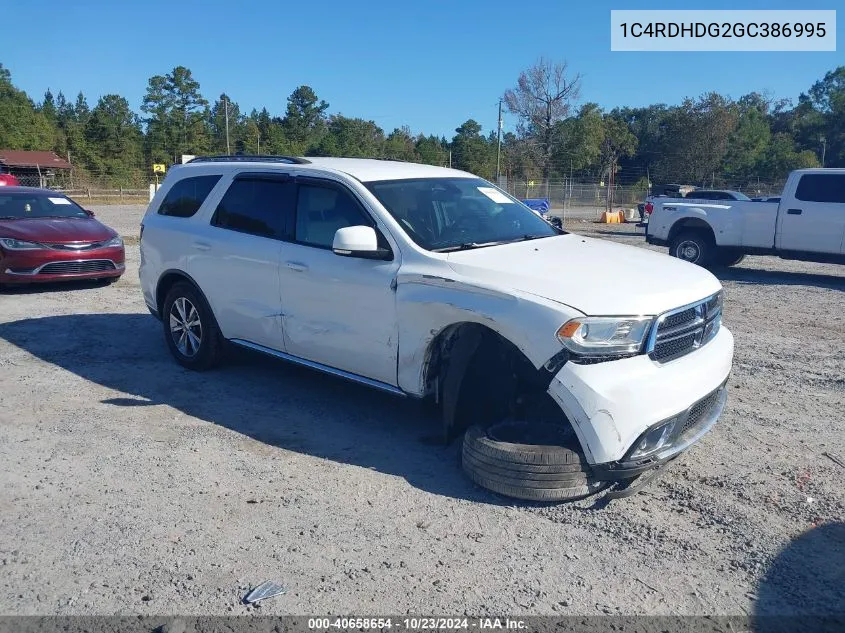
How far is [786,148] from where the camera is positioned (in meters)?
58.7

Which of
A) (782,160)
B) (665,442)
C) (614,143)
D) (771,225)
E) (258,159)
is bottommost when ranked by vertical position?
(665,442)

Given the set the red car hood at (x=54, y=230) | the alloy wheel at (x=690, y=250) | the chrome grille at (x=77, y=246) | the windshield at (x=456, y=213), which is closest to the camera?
the windshield at (x=456, y=213)

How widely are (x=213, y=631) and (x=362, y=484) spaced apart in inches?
57.3

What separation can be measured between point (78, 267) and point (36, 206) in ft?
5.54

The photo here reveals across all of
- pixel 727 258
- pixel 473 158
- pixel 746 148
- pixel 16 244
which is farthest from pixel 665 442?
pixel 746 148

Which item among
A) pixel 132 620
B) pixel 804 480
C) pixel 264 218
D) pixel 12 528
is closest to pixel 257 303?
pixel 264 218

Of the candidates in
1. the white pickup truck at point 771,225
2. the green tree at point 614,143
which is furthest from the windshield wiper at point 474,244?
the green tree at point 614,143

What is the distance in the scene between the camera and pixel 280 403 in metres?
5.61

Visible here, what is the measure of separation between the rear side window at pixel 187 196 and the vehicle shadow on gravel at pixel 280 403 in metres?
1.41

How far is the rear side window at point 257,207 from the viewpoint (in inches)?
217

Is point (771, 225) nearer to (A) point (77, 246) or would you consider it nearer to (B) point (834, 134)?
(A) point (77, 246)

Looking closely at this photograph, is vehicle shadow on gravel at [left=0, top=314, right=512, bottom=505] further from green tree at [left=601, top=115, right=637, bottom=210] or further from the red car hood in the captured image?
green tree at [left=601, top=115, right=637, bottom=210]

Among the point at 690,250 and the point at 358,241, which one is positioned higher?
the point at 358,241

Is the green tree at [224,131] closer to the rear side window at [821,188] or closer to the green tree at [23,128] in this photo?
the green tree at [23,128]
